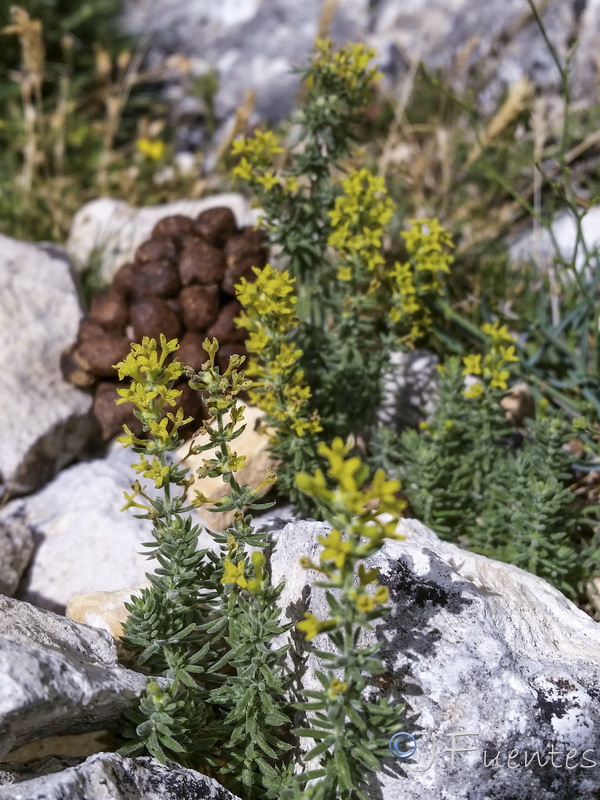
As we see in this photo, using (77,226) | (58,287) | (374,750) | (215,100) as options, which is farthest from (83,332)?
(215,100)

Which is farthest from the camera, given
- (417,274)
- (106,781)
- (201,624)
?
(417,274)

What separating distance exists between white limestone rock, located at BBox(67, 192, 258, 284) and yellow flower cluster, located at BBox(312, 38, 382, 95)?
1.40 m

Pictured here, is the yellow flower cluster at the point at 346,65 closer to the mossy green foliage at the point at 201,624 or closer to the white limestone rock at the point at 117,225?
the white limestone rock at the point at 117,225

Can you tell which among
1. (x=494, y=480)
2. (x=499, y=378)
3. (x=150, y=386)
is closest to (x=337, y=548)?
(x=150, y=386)

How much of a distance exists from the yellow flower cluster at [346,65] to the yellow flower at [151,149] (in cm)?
259

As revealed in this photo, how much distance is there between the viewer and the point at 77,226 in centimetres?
537

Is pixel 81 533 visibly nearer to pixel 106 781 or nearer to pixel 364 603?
pixel 106 781

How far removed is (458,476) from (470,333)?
Answer: 3.11ft

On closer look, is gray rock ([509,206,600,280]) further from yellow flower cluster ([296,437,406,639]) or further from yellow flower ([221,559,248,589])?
yellow flower cluster ([296,437,406,639])

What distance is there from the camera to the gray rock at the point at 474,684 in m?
2.54

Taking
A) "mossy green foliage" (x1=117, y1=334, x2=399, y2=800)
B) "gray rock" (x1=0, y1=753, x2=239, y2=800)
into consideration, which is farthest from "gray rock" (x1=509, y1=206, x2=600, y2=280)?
"gray rock" (x1=0, y1=753, x2=239, y2=800)

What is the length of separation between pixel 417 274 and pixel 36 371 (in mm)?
2146

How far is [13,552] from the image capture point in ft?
12.0

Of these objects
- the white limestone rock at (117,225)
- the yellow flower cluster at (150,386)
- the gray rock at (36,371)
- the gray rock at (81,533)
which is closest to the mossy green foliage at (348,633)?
the yellow flower cluster at (150,386)
